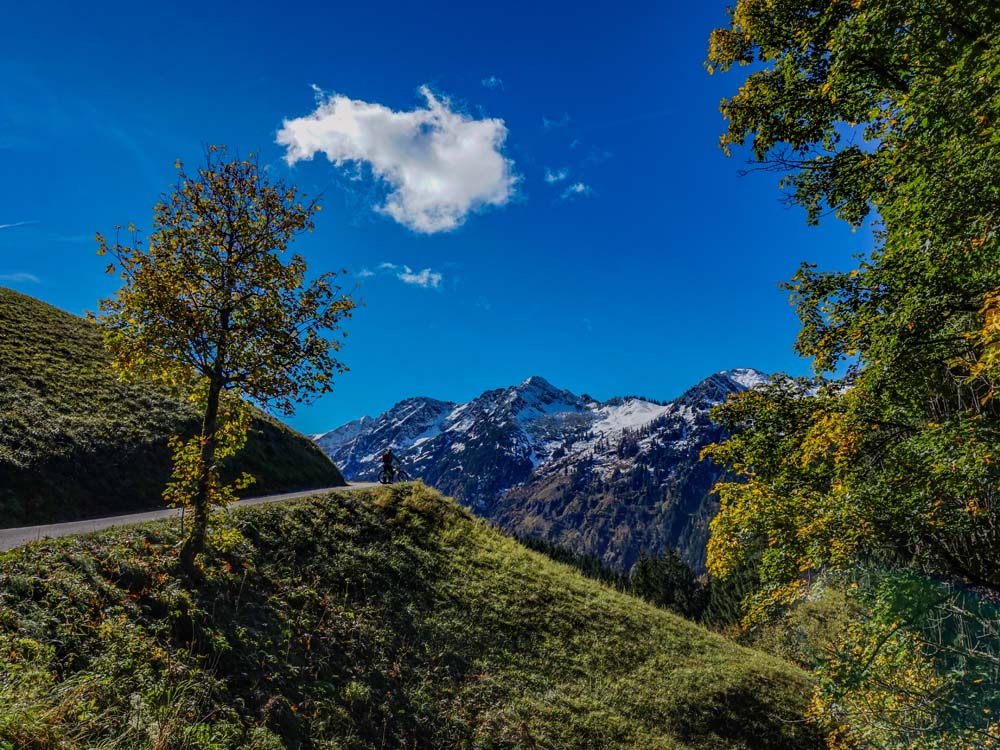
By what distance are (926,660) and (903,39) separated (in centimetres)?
1097

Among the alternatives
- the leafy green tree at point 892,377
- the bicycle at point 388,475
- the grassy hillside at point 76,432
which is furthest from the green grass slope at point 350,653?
the bicycle at point 388,475

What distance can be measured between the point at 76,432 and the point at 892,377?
25.8 metres

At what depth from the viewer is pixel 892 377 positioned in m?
8.12

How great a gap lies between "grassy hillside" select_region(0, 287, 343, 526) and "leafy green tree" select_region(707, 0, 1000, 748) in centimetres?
2053

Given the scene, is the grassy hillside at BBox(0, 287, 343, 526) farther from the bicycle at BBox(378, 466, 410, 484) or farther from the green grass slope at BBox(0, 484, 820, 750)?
the green grass slope at BBox(0, 484, 820, 750)

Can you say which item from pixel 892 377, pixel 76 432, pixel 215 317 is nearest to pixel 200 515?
pixel 215 317

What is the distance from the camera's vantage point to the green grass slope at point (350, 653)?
768 centimetres

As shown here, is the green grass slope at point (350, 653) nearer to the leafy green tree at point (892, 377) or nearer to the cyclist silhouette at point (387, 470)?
the leafy green tree at point (892, 377)

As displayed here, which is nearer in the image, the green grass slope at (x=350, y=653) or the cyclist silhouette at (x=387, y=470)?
the green grass slope at (x=350, y=653)

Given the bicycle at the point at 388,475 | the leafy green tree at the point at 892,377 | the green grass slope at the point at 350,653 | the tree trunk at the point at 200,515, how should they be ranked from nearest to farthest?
the leafy green tree at the point at 892,377, the green grass slope at the point at 350,653, the tree trunk at the point at 200,515, the bicycle at the point at 388,475

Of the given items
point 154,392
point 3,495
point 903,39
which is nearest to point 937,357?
point 903,39

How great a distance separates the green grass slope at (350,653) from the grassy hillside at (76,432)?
20.7 ft

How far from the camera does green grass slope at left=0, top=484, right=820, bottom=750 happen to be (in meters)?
7.68

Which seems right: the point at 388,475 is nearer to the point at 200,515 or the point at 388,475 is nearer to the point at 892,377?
the point at 200,515
